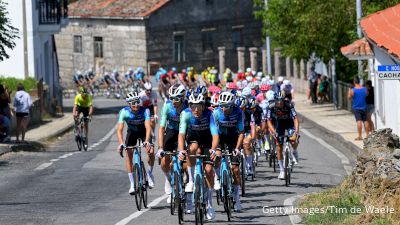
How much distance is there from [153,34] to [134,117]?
2272 inches

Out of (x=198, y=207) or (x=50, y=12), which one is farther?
(x=50, y=12)

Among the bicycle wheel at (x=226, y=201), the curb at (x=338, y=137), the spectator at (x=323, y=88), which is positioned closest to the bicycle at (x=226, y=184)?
the bicycle wheel at (x=226, y=201)

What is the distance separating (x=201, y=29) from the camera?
8112cm

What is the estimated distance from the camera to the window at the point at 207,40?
268 feet

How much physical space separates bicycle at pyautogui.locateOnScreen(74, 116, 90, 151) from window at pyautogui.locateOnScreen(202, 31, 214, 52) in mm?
47886

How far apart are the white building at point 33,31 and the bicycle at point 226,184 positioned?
34.1 metres

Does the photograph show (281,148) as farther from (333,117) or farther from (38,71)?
(38,71)

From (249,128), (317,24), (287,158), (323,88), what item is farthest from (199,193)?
(323,88)

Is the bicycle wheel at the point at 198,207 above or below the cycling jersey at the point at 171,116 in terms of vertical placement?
below

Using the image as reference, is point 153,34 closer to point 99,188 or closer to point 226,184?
point 99,188

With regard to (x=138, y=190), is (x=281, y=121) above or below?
above

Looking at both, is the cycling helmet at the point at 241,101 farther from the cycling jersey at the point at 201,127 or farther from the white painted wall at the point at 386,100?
the white painted wall at the point at 386,100

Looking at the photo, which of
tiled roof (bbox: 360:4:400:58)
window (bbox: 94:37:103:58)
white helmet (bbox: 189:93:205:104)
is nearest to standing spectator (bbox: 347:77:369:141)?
tiled roof (bbox: 360:4:400:58)

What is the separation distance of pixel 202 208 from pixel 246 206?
2853mm
